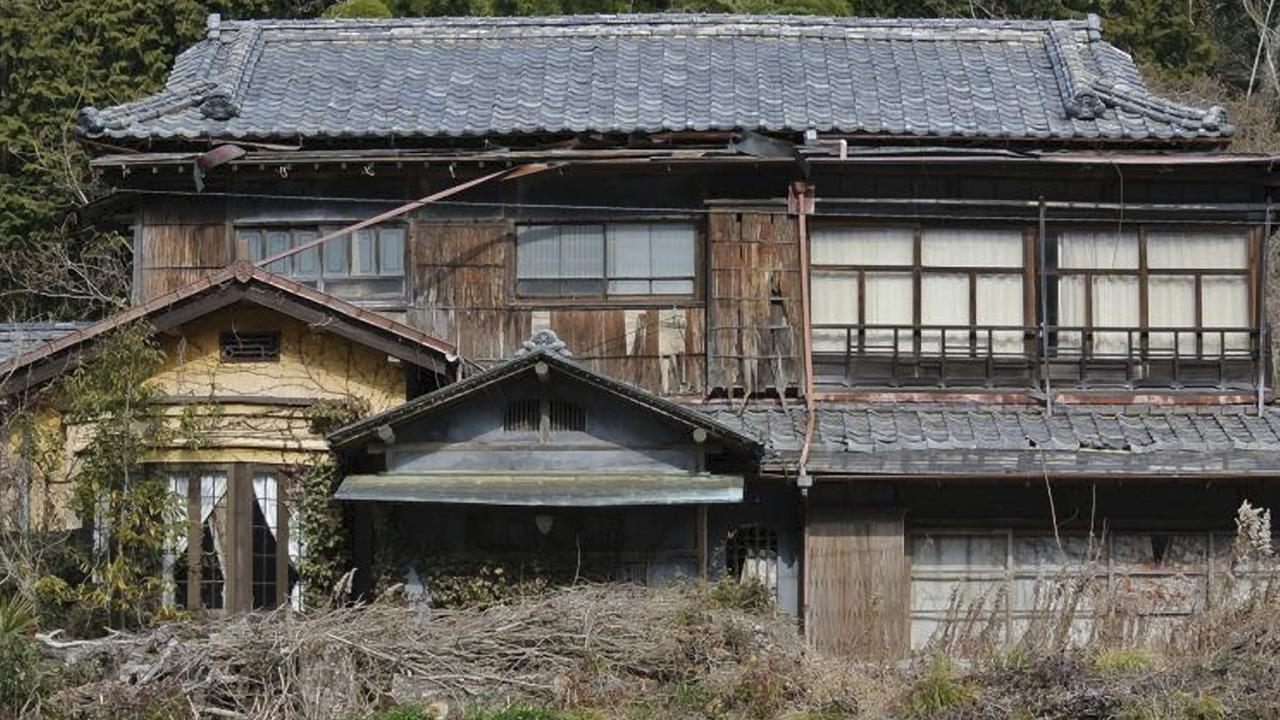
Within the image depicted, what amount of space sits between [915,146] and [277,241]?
801 centimetres

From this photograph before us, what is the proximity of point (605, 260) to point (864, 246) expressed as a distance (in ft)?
10.4

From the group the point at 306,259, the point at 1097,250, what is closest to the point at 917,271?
the point at 1097,250

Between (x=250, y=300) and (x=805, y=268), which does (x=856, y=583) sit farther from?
(x=250, y=300)

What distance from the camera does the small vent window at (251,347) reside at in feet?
64.2

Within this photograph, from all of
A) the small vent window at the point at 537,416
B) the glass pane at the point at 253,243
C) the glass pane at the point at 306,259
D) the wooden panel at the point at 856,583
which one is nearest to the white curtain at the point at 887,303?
the wooden panel at the point at 856,583

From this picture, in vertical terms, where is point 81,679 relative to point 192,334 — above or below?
below

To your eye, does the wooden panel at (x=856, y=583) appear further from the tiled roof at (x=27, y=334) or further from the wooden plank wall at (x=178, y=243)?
the tiled roof at (x=27, y=334)

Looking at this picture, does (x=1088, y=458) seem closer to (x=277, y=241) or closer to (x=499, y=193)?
(x=499, y=193)

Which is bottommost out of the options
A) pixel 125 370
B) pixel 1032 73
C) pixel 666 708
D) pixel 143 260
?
pixel 666 708

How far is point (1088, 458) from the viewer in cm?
1955

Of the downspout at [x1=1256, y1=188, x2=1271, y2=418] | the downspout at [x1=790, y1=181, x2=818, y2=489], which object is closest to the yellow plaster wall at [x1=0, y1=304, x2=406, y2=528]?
the downspout at [x1=790, y1=181, x2=818, y2=489]

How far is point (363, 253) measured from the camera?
21.9 metres

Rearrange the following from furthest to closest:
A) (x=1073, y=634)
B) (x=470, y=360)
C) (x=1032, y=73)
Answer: (x=1032, y=73) → (x=470, y=360) → (x=1073, y=634)

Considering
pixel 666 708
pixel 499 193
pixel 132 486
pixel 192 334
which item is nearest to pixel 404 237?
pixel 499 193
